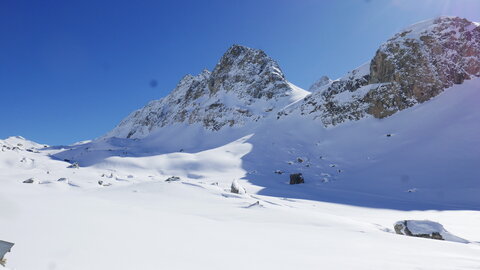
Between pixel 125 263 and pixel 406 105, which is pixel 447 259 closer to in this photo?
pixel 125 263

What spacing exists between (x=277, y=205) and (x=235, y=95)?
61183 mm

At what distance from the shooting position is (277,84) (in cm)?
6700

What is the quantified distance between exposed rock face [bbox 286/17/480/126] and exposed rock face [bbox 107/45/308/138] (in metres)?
16.5

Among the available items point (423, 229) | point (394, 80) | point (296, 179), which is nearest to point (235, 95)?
point (394, 80)

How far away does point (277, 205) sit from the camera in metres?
10.9

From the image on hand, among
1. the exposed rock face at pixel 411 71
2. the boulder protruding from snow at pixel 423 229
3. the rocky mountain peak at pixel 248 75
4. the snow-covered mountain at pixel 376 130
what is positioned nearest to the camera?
the boulder protruding from snow at pixel 423 229

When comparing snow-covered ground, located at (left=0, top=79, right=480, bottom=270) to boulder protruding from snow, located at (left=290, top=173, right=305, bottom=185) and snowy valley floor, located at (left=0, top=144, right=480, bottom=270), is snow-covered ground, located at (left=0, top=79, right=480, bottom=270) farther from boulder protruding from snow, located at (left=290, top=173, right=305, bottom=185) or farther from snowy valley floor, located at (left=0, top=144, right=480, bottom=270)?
boulder protruding from snow, located at (left=290, top=173, right=305, bottom=185)

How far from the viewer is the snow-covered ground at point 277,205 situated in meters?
3.73

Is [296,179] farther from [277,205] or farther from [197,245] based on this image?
[197,245]

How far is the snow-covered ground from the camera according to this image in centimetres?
373

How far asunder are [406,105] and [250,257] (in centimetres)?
4186

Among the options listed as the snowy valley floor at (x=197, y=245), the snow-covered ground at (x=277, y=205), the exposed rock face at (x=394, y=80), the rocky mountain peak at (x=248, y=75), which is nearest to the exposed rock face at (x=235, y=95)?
the rocky mountain peak at (x=248, y=75)

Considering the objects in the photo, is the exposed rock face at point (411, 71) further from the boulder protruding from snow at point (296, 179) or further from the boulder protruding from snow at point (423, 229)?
the boulder protruding from snow at point (423, 229)

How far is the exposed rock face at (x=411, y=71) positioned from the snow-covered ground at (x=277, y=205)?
92.0 inches
